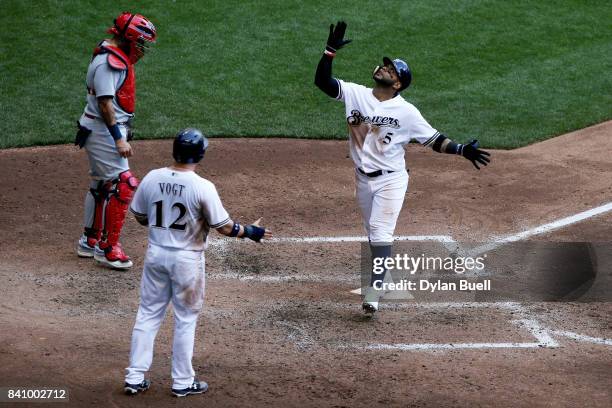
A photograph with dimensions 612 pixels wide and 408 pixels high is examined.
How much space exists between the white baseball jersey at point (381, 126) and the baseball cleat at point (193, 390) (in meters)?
2.39

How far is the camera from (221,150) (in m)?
11.5

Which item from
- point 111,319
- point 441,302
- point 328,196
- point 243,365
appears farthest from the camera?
point 328,196

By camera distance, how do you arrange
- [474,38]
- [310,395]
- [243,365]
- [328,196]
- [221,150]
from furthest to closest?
[474,38] < [221,150] < [328,196] < [243,365] < [310,395]

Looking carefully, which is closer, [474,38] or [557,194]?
[557,194]

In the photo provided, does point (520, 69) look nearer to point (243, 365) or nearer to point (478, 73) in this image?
point (478, 73)

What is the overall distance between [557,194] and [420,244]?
6.77 ft

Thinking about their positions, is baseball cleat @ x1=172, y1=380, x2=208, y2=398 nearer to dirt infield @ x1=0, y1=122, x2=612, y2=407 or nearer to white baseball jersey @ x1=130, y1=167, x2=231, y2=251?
dirt infield @ x1=0, y1=122, x2=612, y2=407

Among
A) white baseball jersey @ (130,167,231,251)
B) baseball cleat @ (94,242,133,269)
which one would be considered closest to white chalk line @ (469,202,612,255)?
baseball cleat @ (94,242,133,269)

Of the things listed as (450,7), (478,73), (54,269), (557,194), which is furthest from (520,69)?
(54,269)

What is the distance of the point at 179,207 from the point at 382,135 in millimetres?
2215

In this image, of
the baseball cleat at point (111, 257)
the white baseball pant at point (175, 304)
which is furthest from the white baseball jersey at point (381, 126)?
the baseball cleat at point (111, 257)

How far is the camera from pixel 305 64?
14.0 meters

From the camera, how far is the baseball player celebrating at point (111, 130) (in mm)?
8117

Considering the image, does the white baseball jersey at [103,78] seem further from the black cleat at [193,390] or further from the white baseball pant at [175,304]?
the black cleat at [193,390]
